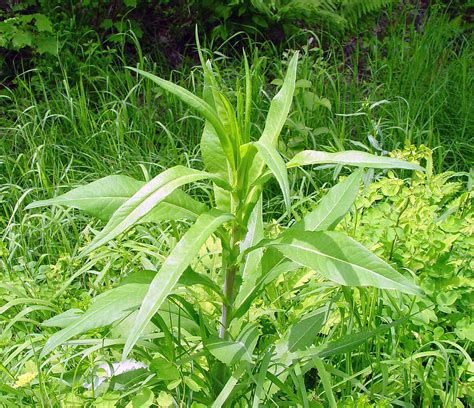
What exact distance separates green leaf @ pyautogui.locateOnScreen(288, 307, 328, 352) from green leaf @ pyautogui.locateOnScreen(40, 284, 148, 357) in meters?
0.50

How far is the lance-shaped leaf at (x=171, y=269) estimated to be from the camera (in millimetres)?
1309

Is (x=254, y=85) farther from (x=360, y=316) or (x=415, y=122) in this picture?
(x=360, y=316)

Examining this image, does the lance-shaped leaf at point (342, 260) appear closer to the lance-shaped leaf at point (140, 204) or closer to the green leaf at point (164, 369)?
the lance-shaped leaf at point (140, 204)

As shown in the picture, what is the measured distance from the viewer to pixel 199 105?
5.14 feet

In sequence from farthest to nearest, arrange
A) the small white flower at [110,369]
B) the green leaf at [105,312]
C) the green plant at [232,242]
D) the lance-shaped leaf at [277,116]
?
1. the small white flower at [110,369]
2. the lance-shaped leaf at [277,116]
3. the green leaf at [105,312]
4. the green plant at [232,242]

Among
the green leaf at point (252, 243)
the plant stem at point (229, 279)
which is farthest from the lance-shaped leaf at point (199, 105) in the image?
the green leaf at point (252, 243)

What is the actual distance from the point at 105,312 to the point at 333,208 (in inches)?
24.9

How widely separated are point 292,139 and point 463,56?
155 centimetres

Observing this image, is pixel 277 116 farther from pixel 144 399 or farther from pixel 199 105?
pixel 144 399

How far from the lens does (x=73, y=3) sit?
4766 millimetres

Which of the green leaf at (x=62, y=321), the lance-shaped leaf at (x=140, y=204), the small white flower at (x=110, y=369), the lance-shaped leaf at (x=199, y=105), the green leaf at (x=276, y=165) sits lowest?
the small white flower at (x=110, y=369)

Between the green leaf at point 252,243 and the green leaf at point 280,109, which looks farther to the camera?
the green leaf at point 252,243

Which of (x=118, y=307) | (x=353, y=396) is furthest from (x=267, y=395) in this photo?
(x=118, y=307)

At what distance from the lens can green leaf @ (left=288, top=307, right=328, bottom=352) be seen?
6.15 ft
